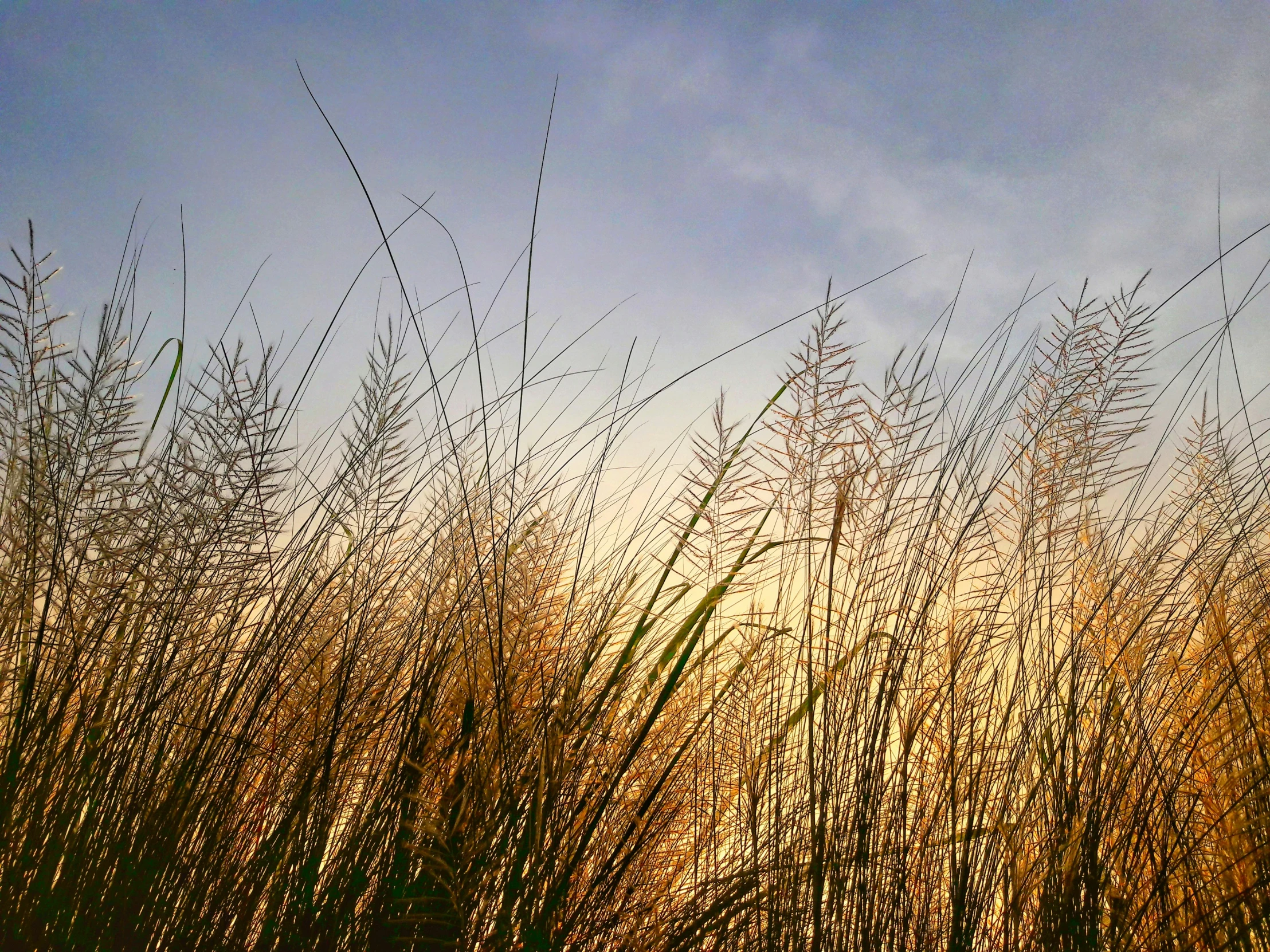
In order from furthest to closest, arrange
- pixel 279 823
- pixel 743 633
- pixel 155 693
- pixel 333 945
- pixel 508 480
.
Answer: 1. pixel 508 480
2. pixel 743 633
3. pixel 155 693
4. pixel 279 823
5. pixel 333 945

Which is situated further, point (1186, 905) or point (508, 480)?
point (508, 480)

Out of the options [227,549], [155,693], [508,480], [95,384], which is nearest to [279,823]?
[155,693]

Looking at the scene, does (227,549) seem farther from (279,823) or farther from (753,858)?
(753,858)

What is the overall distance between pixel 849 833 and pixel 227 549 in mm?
1362

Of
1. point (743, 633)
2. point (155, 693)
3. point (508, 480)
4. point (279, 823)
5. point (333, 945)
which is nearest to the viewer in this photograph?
point (333, 945)

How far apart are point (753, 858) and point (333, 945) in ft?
2.21

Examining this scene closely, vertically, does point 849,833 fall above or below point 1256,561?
below

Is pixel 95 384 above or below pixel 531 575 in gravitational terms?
above

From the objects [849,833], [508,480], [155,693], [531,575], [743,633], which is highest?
[508,480]

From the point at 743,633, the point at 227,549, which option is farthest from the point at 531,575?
the point at 227,549

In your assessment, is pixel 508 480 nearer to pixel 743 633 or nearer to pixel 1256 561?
pixel 743 633

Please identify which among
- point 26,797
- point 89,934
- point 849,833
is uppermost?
point 849,833

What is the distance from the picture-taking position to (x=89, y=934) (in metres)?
1.27

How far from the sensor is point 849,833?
1.31 metres
